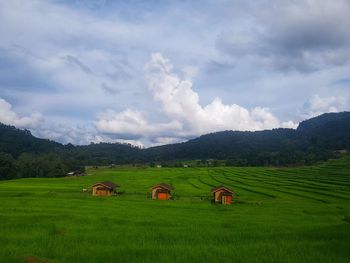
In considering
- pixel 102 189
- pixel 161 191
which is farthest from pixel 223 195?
pixel 102 189

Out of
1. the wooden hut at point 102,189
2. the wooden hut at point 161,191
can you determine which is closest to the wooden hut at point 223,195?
the wooden hut at point 161,191

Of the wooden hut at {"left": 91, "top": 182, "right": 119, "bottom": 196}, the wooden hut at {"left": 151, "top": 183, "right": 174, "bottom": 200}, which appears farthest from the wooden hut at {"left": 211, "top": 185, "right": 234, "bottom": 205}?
the wooden hut at {"left": 91, "top": 182, "right": 119, "bottom": 196}

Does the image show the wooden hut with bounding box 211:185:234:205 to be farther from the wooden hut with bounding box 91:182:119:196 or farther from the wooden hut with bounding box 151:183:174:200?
the wooden hut with bounding box 91:182:119:196

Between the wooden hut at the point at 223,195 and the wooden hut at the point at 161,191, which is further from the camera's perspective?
the wooden hut at the point at 161,191

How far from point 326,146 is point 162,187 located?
14997 centimetres

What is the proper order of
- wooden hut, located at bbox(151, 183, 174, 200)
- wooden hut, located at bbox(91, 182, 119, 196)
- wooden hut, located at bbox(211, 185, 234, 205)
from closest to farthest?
wooden hut, located at bbox(211, 185, 234, 205)
wooden hut, located at bbox(151, 183, 174, 200)
wooden hut, located at bbox(91, 182, 119, 196)

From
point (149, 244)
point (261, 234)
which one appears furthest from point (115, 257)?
point (261, 234)

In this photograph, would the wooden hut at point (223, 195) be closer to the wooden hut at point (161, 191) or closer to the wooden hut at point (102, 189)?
the wooden hut at point (161, 191)

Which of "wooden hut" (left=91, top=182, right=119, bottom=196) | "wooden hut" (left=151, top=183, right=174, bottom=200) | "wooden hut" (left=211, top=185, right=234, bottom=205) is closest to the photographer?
"wooden hut" (left=211, top=185, right=234, bottom=205)

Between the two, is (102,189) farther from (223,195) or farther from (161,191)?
(223,195)

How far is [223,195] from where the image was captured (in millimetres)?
42469

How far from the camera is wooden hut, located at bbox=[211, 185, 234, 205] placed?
42.3 m

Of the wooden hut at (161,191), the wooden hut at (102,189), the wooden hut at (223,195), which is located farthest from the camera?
the wooden hut at (102,189)

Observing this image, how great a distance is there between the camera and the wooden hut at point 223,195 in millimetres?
42312
